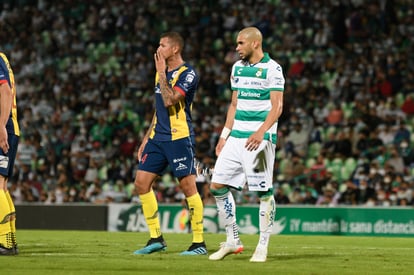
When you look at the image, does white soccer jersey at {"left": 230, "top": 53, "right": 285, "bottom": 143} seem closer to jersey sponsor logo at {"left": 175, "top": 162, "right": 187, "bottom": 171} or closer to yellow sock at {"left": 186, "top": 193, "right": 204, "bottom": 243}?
jersey sponsor logo at {"left": 175, "top": 162, "right": 187, "bottom": 171}

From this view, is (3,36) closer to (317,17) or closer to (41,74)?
(41,74)

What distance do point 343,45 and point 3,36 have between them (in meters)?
12.9

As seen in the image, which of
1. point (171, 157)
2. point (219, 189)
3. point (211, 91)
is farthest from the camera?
point (211, 91)

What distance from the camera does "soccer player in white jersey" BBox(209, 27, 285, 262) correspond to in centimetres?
1059

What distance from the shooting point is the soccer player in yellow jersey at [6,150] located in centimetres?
1133

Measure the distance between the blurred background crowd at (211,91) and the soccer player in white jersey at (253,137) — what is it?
30.7 ft

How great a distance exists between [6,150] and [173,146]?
6.59ft

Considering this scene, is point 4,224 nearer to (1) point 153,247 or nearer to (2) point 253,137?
(1) point 153,247

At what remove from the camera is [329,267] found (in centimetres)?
1005

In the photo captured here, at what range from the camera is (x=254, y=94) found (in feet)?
35.4

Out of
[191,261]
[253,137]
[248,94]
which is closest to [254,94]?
A: [248,94]

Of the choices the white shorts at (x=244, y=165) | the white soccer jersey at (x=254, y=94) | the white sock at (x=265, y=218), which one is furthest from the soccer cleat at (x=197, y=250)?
the white soccer jersey at (x=254, y=94)

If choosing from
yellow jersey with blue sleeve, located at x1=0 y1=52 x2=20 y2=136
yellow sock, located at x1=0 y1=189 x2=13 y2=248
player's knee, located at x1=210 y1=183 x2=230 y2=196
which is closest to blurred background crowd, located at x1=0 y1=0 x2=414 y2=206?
yellow jersey with blue sleeve, located at x1=0 y1=52 x2=20 y2=136

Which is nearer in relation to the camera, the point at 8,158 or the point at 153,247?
the point at 8,158
